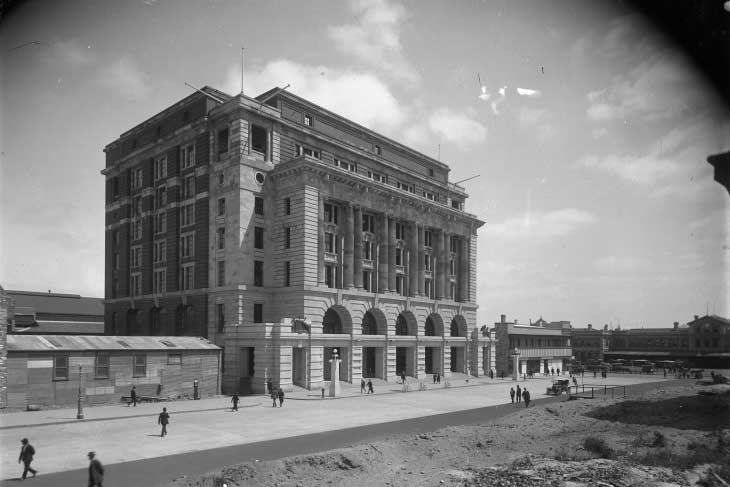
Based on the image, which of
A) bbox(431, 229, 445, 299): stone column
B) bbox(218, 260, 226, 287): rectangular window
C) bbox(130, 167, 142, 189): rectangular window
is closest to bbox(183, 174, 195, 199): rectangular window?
bbox(218, 260, 226, 287): rectangular window

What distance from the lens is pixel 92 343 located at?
43125mm

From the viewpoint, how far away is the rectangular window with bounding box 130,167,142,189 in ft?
232

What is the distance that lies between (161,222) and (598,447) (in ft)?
184

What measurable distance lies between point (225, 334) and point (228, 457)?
3323 centimetres

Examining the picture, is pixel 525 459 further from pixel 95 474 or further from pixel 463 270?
pixel 463 270

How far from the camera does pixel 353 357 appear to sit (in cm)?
5962

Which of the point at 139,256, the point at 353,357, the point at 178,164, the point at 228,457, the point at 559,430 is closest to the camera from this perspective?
the point at 228,457

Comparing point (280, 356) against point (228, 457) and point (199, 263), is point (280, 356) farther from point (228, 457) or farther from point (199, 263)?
point (228, 457)

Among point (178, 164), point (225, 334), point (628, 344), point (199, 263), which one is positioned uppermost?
point (178, 164)

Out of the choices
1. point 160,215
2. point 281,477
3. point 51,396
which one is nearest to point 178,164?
point 160,215

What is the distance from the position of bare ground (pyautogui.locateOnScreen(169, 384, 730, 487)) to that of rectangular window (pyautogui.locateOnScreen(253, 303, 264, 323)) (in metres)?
32.4

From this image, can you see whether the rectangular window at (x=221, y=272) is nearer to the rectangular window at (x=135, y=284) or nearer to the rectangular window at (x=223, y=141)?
the rectangular window at (x=223, y=141)

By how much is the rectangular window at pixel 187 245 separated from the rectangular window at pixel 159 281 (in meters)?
3.83

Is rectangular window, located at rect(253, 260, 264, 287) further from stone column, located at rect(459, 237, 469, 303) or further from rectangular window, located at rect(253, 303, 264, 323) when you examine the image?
stone column, located at rect(459, 237, 469, 303)
